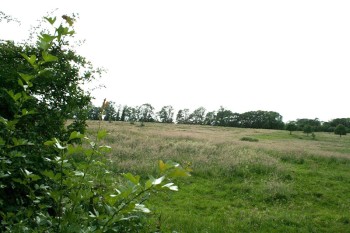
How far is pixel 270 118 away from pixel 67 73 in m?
105

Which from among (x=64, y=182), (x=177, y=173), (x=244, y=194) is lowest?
(x=244, y=194)

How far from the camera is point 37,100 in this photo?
5.09 meters

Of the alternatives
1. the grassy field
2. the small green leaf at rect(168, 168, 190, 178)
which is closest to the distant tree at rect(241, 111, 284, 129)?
the grassy field

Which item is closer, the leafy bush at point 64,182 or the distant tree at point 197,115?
the leafy bush at point 64,182

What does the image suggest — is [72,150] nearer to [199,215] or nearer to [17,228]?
[17,228]

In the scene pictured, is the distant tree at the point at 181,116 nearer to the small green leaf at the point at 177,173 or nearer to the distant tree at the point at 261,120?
the distant tree at the point at 261,120

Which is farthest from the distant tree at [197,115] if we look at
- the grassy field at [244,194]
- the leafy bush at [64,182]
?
the leafy bush at [64,182]

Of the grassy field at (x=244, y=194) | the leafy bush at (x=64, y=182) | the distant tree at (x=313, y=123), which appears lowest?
the grassy field at (x=244, y=194)

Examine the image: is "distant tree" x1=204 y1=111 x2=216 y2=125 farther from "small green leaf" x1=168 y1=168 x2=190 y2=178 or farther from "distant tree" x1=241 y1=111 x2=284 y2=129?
"small green leaf" x1=168 y1=168 x2=190 y2=178

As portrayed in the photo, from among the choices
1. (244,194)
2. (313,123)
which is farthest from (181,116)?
(244,194)

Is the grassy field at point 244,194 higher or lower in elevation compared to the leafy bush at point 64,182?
lower

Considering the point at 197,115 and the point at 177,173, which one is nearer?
the point at 177,173

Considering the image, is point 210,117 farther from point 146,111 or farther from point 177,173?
point 177,173

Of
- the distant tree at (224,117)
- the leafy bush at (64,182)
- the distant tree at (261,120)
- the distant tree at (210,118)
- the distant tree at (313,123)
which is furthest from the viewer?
the distant tree at (210,118)
